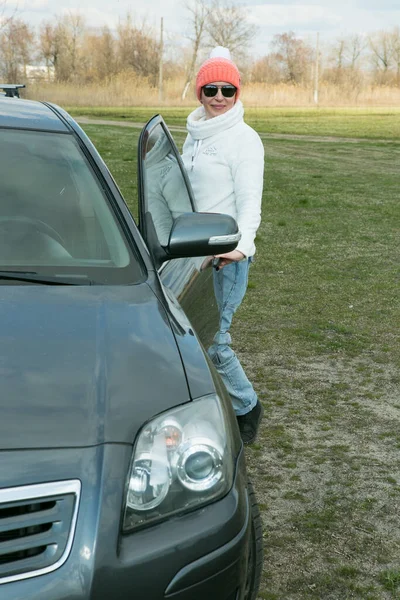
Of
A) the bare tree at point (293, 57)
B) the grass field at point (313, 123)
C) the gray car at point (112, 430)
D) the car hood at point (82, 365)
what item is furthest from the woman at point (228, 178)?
the bare tree at point (293, 57)

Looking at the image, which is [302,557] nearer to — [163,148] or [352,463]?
[352,463]

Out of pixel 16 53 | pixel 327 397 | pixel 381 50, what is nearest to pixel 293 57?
pixel 381 50

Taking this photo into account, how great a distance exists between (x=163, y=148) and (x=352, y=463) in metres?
1.66

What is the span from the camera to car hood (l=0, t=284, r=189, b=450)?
1.99 m

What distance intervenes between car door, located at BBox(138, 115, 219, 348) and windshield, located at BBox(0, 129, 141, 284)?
0.61 feet

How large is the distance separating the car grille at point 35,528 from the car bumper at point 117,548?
2 cm

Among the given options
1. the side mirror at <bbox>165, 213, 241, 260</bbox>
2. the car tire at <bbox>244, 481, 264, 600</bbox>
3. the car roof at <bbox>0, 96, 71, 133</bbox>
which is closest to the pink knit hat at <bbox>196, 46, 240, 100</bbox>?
the car roof at <bbox>0, 96, 71, 133</bbox>

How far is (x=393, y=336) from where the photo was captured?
231 inches

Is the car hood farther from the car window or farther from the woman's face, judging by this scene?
the woman's face

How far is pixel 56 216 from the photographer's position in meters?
3.12

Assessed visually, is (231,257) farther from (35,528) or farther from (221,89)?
(35,528)

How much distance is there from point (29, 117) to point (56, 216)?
540 mm

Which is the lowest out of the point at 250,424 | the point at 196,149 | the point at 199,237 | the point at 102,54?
the point at 102,54

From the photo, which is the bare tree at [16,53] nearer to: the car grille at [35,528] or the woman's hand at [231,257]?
the woman's hand at [231,257]
